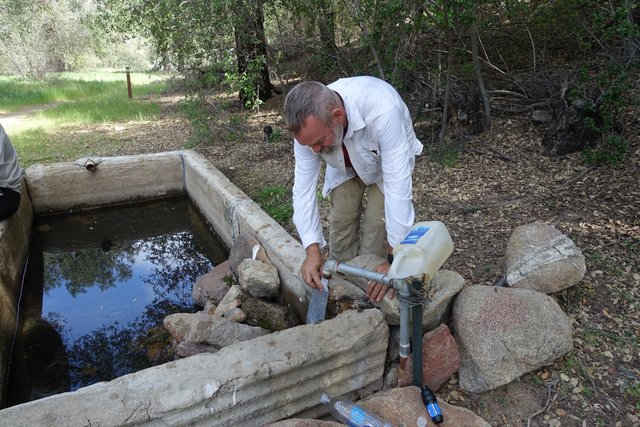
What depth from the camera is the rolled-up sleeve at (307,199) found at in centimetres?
239

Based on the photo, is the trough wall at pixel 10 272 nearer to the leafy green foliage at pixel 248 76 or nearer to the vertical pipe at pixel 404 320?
the vertical pipe at pixel 404 320

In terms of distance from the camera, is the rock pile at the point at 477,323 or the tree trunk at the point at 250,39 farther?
the tree trunk at the point at 250,39

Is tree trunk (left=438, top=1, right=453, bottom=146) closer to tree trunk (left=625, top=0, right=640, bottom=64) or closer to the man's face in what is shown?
tree trunk (left=625, top=0, right=640, bottom=64)

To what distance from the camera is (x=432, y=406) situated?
1.90 m

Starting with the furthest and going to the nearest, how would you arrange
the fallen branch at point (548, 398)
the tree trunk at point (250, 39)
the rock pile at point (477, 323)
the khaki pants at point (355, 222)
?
the tree trunk at point (250, 39) → the khaki pants at point (355, 222) → the rock pile at point (477, 323) → the fallen branch at point (548, 398)

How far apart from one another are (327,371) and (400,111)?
1.30 meters

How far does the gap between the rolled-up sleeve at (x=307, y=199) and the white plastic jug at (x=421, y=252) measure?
0.71 m

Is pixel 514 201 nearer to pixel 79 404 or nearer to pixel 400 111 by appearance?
pixel 400 111

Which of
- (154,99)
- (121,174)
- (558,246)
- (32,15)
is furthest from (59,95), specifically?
(558,246)

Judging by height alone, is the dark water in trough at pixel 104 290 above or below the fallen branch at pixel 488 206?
below

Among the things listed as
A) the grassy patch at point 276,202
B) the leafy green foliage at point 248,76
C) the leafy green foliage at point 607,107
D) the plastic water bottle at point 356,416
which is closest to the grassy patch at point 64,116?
the leafy green foliage at point 248,76

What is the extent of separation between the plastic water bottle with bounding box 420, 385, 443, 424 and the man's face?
3.92ft

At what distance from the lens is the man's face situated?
2.00 metres

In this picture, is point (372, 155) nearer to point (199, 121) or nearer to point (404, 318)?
point (404, 318)
